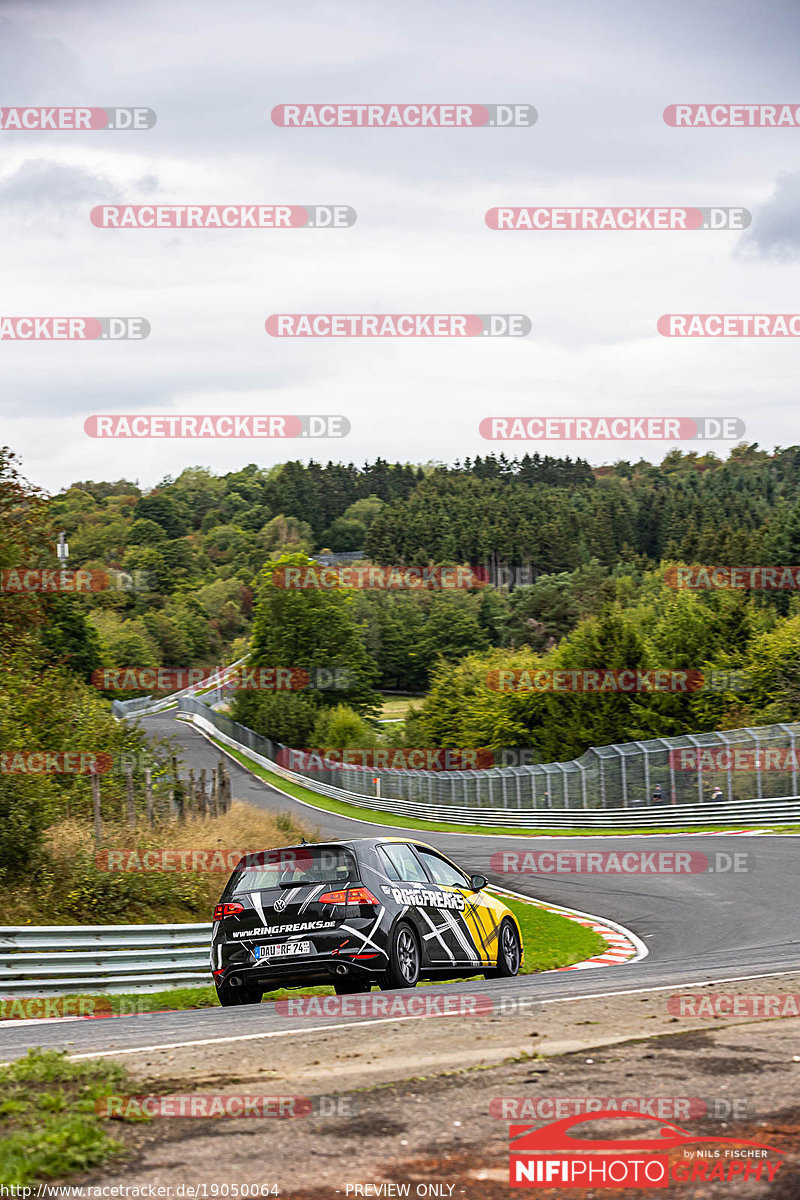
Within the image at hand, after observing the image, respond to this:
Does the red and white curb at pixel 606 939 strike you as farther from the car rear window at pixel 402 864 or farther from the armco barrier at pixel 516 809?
the armco barrier at pixel 516 809

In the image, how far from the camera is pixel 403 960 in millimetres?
10125

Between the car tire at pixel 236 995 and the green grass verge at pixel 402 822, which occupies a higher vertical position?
the car tire at pixel 236 995

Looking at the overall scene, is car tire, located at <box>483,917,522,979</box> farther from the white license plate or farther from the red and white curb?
the white license plate

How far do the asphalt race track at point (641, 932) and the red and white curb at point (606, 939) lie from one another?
8.2 inches

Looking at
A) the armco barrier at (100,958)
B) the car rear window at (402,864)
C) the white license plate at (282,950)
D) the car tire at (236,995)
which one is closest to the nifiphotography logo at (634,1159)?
Result: the white license plate at (282,950)

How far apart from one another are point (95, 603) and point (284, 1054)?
4825 inches

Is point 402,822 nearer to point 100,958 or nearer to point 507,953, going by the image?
point 507,953

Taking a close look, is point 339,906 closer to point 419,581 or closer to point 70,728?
point 70,728

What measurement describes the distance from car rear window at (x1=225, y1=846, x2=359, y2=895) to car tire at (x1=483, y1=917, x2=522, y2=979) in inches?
109

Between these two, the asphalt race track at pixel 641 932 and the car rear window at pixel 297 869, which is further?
the car rear window at pixel 297 869

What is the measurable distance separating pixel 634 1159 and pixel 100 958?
28.0 ft

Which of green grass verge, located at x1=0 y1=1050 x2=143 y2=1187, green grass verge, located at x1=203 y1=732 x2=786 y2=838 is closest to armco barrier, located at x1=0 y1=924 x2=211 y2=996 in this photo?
green grass verge, located at x1=0 y1=1050 x2=143 y2=1187

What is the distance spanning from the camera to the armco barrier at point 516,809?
3194 cm

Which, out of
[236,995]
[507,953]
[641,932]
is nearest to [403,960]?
[236,995]
